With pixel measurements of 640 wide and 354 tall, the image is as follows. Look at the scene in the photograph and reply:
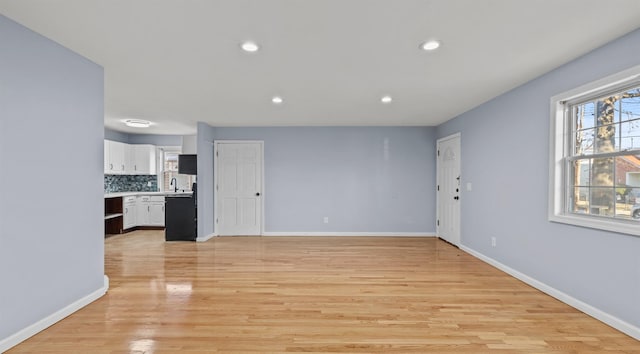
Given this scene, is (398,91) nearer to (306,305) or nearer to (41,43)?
(306,305)

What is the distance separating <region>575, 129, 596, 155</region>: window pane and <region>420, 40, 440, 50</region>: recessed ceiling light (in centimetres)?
173

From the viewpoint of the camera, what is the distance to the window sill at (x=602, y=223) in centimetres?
215

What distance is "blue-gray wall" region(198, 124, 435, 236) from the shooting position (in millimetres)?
5883

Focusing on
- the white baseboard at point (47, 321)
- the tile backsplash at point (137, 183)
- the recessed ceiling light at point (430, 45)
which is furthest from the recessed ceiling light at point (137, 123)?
the recessed ceiling light at point (430, 45)

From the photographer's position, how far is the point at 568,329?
224 centimetres

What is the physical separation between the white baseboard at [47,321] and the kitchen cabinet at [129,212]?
12.7ft

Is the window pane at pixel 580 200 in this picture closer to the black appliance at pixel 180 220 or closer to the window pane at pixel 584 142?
the window pane at pixel 584 142

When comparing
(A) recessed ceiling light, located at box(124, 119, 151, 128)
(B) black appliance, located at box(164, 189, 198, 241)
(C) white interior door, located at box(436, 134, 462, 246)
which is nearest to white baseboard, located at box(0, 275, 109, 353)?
(B) black appliance, located at box(164, 189, 198, 241)

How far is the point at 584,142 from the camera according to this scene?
268 centimetres

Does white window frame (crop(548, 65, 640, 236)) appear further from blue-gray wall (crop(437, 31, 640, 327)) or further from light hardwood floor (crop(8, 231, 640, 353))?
light hardwood floor (crop(8, 231, 640, 353))

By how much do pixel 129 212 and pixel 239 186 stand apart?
8.79 feet

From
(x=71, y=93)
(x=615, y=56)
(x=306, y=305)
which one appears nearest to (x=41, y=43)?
(x=71, y=93)

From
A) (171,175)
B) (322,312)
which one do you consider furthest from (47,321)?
(171,175)

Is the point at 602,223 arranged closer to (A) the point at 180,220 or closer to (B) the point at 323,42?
(B) the point at 323,42
